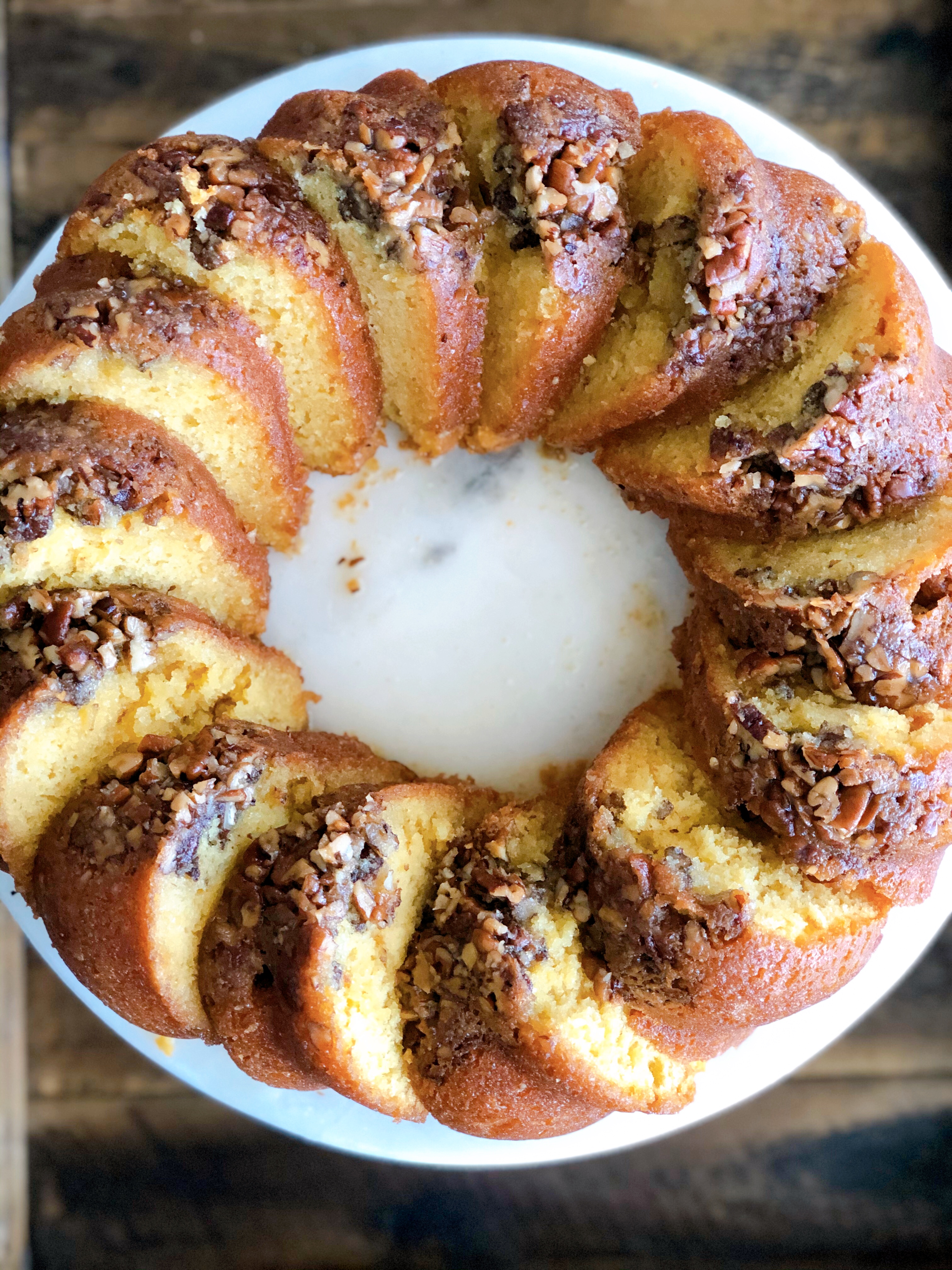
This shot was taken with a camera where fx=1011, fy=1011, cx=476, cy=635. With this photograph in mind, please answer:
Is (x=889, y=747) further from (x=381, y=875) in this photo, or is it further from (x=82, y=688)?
(x=82, y=688)

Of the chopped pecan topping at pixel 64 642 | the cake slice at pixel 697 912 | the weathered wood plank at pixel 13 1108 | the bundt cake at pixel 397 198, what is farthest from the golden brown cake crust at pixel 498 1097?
the weathered wood plank at pixel 13 1108

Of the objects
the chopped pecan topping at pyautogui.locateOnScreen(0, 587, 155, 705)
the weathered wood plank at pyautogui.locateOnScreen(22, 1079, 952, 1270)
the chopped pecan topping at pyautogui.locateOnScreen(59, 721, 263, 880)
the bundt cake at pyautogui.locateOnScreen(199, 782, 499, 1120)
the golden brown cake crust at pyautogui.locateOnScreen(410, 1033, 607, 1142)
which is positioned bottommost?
the weathered wood plank at pyautogui.locateOnScreen(22, 1079, 952, 1270)

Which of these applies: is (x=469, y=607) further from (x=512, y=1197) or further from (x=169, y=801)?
(x=512, y=1197)

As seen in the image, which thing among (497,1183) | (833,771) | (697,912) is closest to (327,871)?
(697,912)

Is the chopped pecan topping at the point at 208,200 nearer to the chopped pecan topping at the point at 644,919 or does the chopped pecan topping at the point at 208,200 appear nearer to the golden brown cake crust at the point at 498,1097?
the chopped pecan topping at the point at 644,919

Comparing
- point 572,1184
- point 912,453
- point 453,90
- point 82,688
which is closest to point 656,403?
point 912,453

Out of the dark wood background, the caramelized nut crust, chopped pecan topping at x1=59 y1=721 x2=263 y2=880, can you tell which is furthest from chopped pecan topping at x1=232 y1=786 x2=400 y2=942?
the dark wood background

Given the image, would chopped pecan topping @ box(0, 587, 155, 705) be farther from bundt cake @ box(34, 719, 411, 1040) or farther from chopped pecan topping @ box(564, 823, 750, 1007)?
chopped pecan topping @ box(564, 823, 750, 1007)
